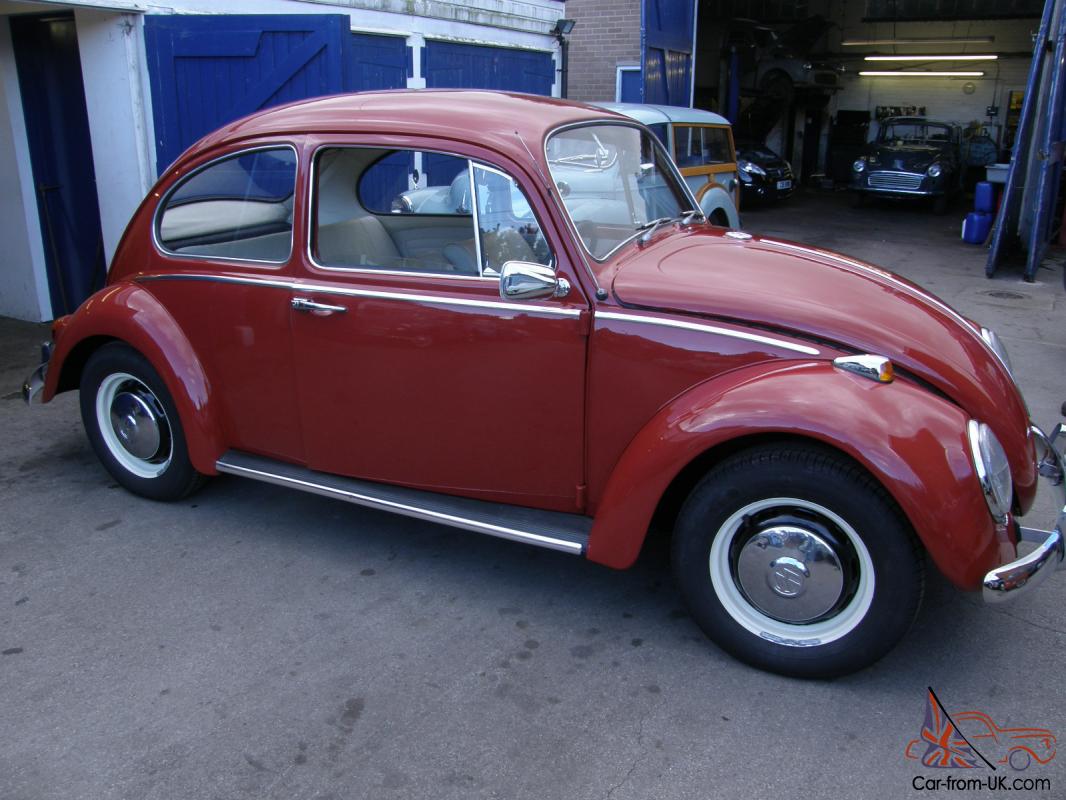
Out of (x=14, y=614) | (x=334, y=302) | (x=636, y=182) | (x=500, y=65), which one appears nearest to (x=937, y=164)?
(x=500, y=65)

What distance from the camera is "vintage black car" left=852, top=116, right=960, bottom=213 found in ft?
56.7

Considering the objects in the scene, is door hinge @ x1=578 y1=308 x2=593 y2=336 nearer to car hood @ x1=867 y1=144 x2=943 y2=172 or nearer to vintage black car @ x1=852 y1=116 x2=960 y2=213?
vintage black car @ x1=852 y1=116 x2=960 y2=213

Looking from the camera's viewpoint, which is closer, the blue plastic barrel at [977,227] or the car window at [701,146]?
the car window at [701,146]

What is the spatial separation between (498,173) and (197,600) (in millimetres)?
2046

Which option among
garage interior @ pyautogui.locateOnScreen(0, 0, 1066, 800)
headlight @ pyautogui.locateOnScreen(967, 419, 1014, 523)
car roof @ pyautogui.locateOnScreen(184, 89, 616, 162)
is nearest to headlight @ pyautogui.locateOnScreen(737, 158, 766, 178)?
garage interior @ pyautogui.locateOnScreen(0, 0, 1066, 800)

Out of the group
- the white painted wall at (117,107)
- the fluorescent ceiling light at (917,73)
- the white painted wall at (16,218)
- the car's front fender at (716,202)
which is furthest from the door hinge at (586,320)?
the fluorescent ceiling light at (917,73)

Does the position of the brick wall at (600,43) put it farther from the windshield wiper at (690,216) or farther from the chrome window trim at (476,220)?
the chrome window trim at (476,220)

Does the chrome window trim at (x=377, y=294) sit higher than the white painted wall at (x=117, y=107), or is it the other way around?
the white painted wall at (x=117, y=107)

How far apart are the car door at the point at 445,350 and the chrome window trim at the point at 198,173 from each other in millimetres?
95

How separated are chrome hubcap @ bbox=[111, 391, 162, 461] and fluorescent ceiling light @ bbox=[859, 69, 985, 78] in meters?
23.1

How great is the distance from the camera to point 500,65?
36.9 ft

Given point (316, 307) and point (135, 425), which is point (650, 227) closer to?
point (316, 307)

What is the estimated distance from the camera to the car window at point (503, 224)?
10.8 ft

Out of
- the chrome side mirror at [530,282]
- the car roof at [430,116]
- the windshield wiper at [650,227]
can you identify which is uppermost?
the car roof at [430,116]
